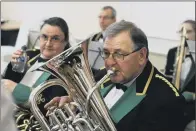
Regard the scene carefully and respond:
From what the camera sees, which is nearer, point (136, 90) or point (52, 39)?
point (136, 90)

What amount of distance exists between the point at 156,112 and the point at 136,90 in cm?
13

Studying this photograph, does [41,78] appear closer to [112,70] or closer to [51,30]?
[51,30]

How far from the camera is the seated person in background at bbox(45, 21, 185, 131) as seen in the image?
157cm

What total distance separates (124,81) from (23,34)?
8.34 feet

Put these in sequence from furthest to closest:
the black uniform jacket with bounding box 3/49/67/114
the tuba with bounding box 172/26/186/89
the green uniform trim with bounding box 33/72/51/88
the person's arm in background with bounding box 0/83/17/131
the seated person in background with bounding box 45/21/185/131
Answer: the tuba with bounding box 172/26/186/89 → the green uniform trim with bounding box 33/72/51/88 → the black uniform jacket with bounding box 3/49/67/114 → the seated person in background with bounding box 45/21/185/131 → the person's arm in background with bounding box 0/83/17/131

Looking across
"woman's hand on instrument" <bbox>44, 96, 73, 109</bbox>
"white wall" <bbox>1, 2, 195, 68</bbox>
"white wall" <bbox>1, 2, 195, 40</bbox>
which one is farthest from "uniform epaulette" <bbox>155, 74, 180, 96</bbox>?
"white wall" <bbox>1, 2, 195, 40</bbox>

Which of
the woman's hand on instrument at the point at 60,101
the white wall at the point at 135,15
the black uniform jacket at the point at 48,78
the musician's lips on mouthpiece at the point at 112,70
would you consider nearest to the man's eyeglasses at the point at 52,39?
the black uniform jacket at the point at 48,78

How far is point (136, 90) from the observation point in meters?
1.64

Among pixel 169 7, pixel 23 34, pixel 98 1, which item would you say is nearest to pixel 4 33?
pixel 23 34

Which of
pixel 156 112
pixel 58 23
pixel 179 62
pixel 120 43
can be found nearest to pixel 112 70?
pixel 120 43

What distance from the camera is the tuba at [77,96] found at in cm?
146

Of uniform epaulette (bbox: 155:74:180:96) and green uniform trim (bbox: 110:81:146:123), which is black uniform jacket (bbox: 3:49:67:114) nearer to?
green uniform trim (bbox: 110:81:146:123)

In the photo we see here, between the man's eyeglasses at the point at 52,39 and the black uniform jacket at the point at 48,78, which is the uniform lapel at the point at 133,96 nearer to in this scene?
the black uniform jacket at the point at 48,78

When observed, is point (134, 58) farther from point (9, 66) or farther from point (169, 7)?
point (169, 7)
